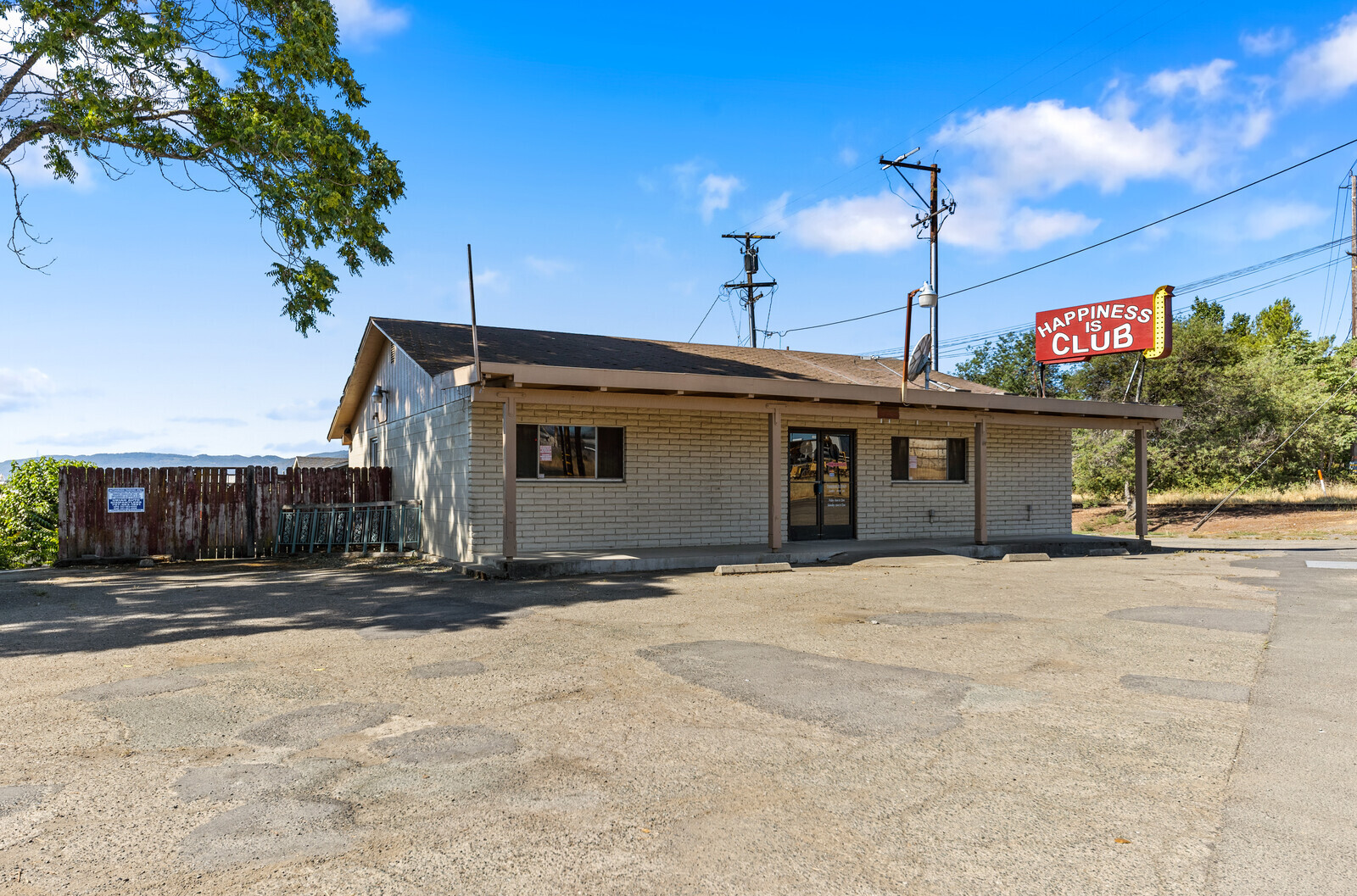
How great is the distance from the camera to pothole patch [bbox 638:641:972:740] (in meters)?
4.62

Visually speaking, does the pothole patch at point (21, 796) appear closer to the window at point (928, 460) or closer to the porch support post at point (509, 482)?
the porch support post at point (509, 482)

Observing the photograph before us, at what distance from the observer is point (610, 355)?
15.5 meters

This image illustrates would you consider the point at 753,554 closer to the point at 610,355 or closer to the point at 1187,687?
the point at 610,355

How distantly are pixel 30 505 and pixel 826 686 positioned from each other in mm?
17400

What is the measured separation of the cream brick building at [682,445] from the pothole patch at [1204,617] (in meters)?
5.59

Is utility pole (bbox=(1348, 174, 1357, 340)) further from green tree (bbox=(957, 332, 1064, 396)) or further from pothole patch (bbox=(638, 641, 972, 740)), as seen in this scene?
pothole patch (bbox=(638, 641, 972, 740))

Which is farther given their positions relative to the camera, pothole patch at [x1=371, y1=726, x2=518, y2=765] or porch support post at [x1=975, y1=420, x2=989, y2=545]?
porch support post at [x1=975, y1=420, x2=989, y2=545]

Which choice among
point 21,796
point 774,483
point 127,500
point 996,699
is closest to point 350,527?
point 127,500

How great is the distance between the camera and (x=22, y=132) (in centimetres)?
1338

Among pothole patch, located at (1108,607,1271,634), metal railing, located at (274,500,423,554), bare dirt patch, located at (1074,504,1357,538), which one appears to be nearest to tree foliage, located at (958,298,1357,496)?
bare dirt patch, located at (1074,504,1357,538)

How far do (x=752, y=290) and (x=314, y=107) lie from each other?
73.2ft

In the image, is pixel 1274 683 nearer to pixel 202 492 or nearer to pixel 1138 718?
pixel 1138 718

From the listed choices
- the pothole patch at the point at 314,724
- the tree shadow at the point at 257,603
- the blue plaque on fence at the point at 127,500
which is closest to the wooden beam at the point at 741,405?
the tree shadow at the point at 257,603

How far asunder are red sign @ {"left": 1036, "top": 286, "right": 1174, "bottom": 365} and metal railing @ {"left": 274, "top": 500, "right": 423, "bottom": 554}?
17.1 metres
